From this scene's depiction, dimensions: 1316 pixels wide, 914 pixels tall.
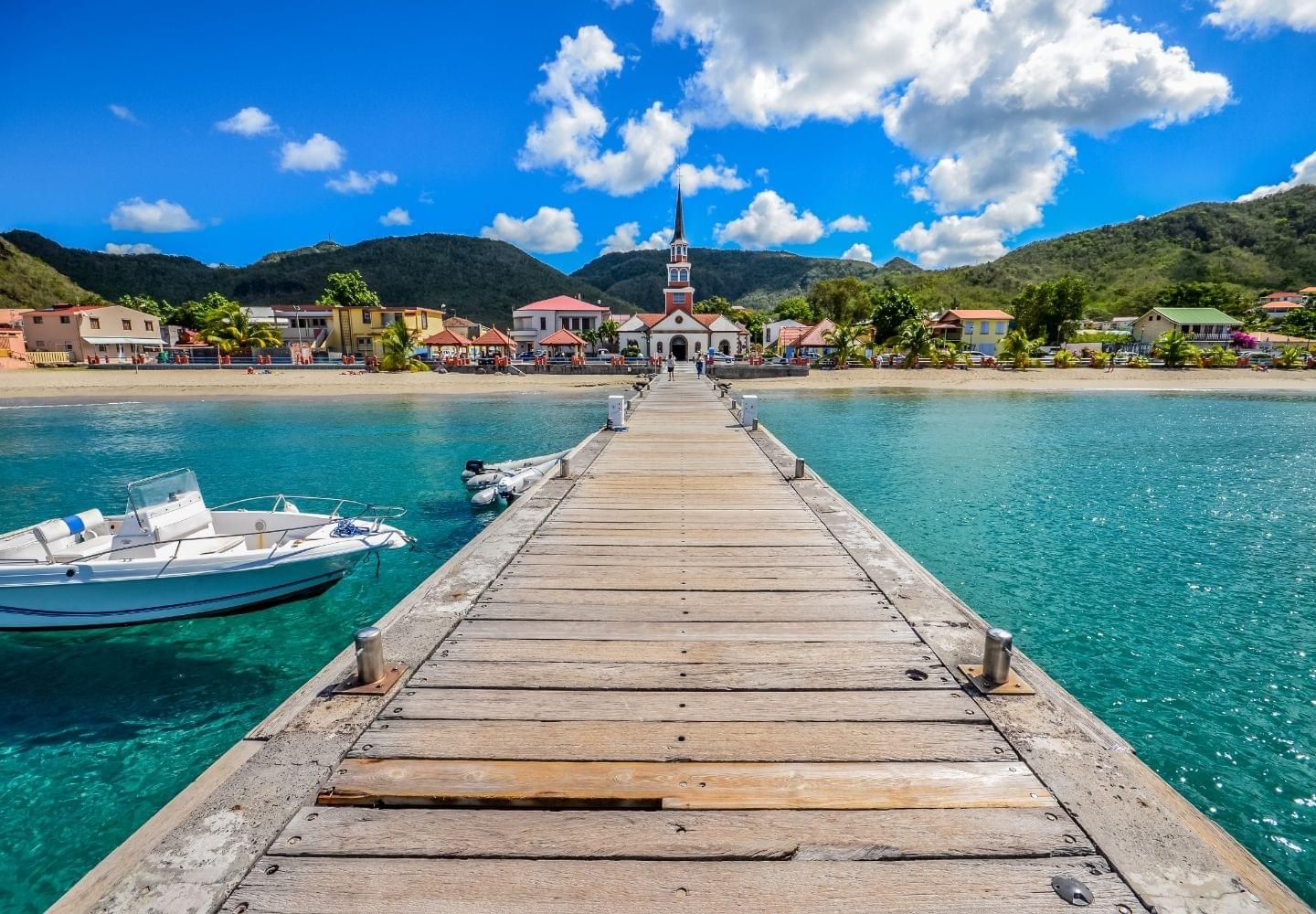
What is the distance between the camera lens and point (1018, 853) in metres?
2.59

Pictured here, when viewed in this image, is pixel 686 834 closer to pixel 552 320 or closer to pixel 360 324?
pixel 552 320

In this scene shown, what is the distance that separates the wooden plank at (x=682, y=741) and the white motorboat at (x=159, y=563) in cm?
594

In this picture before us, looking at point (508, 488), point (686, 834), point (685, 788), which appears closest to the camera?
point (686, 834)

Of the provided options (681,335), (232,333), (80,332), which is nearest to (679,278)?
(681,335)

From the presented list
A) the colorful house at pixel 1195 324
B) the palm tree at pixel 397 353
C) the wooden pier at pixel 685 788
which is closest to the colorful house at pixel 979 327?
the colorful house at pixel 1195 324

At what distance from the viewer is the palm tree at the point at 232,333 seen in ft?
187

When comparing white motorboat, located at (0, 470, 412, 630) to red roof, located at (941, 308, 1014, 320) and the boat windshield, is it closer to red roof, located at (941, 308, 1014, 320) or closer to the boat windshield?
the boat windshield

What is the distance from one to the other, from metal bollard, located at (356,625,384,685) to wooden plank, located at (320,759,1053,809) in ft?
2.26

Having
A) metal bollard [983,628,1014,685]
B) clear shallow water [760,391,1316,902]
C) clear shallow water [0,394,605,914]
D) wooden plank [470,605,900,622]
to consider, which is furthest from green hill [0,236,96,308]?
metal bollard [983,628,1014,685]

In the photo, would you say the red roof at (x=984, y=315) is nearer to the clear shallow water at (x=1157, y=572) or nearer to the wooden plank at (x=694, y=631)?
the clear shallow water at (x=1157, y=572)

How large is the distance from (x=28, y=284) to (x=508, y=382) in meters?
93.4

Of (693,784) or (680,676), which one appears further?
(680,676)

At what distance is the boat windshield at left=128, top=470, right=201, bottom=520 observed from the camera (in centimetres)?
819

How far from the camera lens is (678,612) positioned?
5008 millimetres
